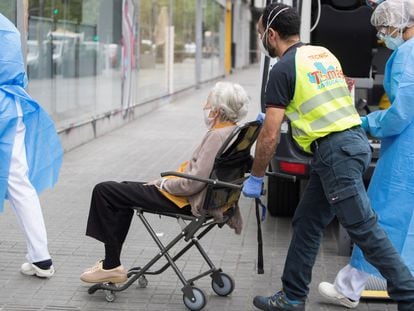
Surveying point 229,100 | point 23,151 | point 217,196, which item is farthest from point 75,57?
point 217,196

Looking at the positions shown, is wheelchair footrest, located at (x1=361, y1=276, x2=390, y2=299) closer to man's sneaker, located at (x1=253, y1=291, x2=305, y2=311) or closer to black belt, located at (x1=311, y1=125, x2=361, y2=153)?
man's sneaker, located at (x1=253, y1=291, x2=305, y2=311)

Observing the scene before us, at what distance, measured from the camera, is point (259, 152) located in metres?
4.33

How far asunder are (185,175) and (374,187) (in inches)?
43.2

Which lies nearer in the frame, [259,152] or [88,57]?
[259,152]

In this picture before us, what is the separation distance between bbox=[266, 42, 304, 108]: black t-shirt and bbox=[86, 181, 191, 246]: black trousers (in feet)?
2.91

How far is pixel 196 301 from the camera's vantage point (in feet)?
15.5

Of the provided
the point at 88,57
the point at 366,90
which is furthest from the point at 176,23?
the point at 366,90

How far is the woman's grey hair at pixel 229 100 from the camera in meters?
4.72

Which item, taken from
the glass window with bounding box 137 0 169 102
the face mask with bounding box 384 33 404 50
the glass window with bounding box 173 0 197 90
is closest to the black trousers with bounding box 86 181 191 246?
the face mask with bounding box 384 33 404 50

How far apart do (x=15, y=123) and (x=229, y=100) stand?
137 cm

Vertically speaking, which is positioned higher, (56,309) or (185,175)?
(185,175)

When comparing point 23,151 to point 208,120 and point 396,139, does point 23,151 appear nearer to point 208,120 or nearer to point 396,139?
point 208,120

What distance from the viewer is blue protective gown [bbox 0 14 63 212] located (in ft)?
16.6

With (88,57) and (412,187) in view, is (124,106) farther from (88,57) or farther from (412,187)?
(412,187)
